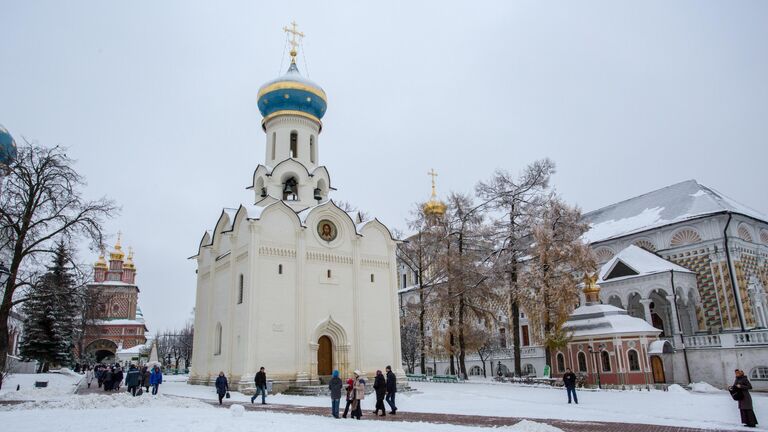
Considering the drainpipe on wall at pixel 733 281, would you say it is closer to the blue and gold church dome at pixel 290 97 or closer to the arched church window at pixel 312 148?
the arched church window at pixel 312 148

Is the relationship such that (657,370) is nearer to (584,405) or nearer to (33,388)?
(584,405)

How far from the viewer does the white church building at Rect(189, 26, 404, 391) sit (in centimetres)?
2050

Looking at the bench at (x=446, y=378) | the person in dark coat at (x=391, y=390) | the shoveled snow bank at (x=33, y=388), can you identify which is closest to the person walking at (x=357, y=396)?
the person in dark coat at (x=391, y=390)

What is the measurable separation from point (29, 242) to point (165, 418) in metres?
12.7

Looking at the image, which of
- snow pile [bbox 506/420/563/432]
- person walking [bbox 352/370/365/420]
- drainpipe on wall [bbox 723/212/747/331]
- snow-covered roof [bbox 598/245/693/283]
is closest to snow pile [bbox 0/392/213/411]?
person walking [bbox 352/370/365/420]

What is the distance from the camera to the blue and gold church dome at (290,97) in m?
25.8

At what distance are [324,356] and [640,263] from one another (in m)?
19.0

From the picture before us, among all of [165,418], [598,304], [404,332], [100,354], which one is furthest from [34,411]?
[100,354]

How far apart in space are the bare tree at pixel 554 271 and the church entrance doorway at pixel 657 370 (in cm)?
398

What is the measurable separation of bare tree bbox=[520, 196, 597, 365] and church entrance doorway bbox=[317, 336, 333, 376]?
9.14m

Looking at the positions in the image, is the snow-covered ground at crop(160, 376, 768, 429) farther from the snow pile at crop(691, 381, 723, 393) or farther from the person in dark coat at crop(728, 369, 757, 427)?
the snow pile at crop(691, 381, 723, 393)

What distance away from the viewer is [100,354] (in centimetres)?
6188

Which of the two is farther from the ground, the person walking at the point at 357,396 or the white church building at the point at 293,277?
the white church building at the point at 293,277

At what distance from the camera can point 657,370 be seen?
2400 cm
